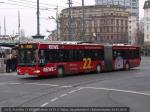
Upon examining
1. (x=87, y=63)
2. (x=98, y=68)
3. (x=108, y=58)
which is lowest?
(x=98, y=68)

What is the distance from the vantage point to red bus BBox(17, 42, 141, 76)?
107 feet

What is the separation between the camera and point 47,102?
17.6 m

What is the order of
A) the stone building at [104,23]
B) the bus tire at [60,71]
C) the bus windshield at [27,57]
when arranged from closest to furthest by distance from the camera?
the bus windshield at [27,57] → the bus tire at [60,71] → the stone building at [104,23]

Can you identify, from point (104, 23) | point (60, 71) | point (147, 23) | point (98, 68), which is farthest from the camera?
point (147, 23)

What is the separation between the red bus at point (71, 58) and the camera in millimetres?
32656

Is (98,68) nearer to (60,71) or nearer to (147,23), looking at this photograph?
(60,71)

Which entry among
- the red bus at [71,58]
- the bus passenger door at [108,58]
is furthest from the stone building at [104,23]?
the bus passenger door at [108,58]

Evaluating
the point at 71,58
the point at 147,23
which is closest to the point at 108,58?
the point at 71,58

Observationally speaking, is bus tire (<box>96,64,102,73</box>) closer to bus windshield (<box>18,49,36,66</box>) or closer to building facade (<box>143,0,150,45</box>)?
bus windshield (<box>18,49,36,66</box>)

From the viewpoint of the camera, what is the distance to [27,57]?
33000 millimetres

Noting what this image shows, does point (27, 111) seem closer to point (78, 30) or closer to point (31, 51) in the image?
point (31, 51)

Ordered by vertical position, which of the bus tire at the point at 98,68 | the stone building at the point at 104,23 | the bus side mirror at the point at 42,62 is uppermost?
the stone building at the point at 104,23

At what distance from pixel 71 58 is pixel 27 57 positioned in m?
4.48

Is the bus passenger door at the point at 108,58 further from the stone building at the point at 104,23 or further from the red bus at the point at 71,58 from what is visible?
the stone building at the point at 104,23
